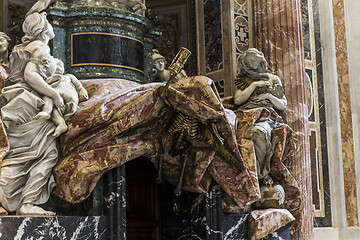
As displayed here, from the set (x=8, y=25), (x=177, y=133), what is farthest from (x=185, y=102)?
(x=8, y=25)

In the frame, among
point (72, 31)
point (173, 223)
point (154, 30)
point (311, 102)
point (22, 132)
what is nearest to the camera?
point (22, 132)

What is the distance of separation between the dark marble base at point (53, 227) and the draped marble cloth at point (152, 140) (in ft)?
0.73

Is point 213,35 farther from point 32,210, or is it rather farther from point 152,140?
point 32,210

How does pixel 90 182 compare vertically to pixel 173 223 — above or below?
above

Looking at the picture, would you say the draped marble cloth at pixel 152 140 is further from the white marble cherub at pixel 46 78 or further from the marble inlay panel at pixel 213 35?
the marble inlay panel at pixel 213 35

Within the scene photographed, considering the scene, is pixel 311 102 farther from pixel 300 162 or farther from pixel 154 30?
pixel 154 30

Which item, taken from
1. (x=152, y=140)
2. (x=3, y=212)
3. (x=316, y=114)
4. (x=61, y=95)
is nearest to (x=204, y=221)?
(x=152, y=140)

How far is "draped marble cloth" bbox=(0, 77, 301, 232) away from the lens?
5.02m

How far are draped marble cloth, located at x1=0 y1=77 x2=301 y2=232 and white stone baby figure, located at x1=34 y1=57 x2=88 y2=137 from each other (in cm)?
8

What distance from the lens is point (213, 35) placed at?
8.35m

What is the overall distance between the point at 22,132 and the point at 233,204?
199cm

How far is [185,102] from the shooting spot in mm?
5207

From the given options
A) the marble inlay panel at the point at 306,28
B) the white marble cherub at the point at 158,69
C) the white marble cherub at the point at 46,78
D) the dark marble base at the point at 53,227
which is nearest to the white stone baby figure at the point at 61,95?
the white marble cherub at the point at 46,78

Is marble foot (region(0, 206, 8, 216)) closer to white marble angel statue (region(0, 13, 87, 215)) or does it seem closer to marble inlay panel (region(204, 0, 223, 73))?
white marble angel statue (region(0, 13, 87, 215))
